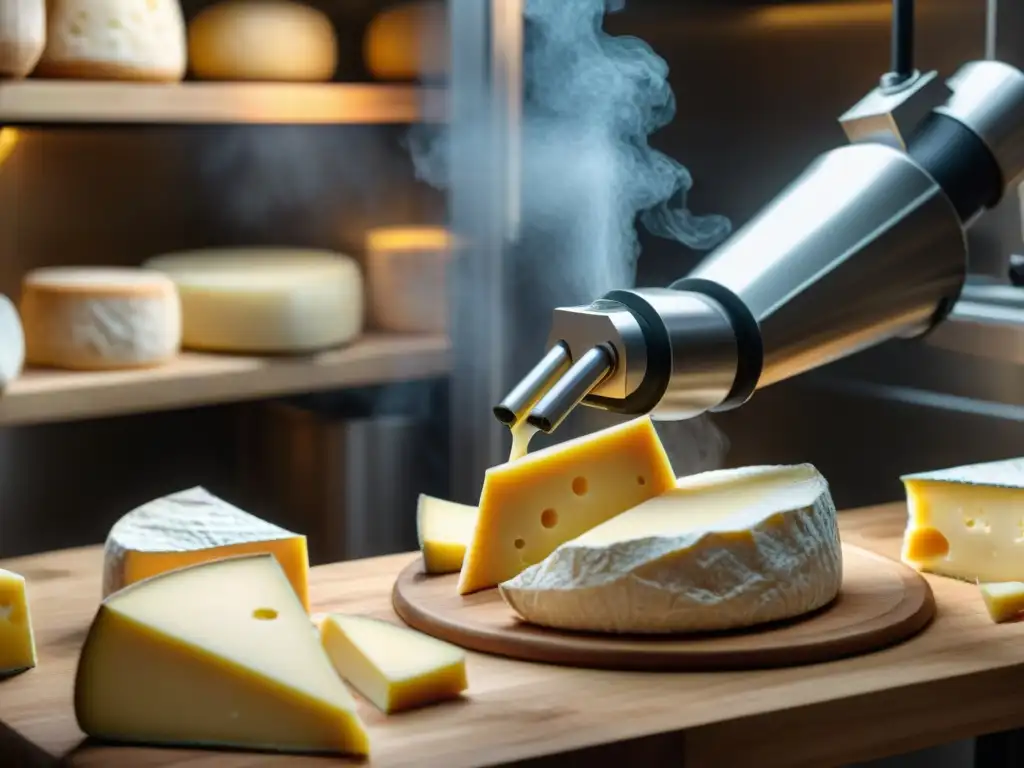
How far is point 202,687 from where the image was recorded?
96 cm

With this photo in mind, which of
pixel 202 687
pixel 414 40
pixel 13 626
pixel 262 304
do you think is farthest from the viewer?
pixel 414 40

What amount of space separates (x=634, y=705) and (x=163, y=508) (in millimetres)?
452

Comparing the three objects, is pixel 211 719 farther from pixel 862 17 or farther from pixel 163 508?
pixel 862 17

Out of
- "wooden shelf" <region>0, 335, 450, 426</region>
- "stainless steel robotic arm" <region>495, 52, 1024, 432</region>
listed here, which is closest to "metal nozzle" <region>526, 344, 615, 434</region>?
"stainless steel robotic arm" <region>495, 52, 1024, 432</region>

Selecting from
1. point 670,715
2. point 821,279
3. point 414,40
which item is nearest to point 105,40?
point 414,40

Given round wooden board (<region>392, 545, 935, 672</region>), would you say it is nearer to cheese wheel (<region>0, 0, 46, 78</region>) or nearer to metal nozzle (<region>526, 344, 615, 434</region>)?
metal nozzle (<region>526, 344, 615, 434</region>)

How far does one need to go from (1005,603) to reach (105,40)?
120 cm

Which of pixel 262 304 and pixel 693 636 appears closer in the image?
pixel 693 636

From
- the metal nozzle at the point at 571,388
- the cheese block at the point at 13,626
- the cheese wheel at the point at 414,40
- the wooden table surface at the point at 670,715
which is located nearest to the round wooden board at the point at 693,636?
the wooden table surface at the point at 670,715

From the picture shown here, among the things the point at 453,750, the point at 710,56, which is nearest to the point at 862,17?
the point at 710,56

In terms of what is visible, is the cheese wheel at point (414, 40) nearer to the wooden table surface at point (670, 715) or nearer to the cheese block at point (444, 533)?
the cheese block at point (444, 533)

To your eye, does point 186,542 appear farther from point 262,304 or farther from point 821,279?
point 262,304

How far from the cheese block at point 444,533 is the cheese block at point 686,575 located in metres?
0.15

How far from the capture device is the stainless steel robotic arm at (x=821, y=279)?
1.16 meters
